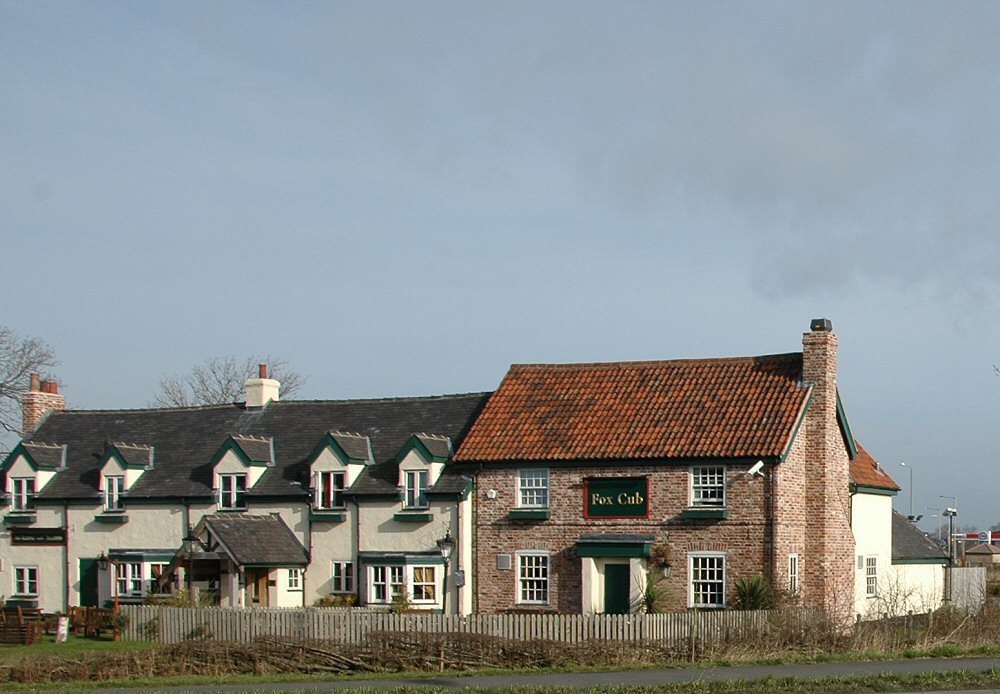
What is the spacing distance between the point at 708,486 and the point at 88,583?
20621 mm

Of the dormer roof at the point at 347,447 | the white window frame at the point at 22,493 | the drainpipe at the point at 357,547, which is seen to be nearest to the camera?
the drainpipe at the point at 357,547

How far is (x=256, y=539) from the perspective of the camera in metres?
43.5

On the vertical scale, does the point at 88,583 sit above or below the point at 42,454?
below

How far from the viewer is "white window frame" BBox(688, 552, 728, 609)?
39781mm

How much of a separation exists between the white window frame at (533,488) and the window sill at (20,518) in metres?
17.0

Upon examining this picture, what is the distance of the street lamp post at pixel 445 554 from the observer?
4231 centimetres

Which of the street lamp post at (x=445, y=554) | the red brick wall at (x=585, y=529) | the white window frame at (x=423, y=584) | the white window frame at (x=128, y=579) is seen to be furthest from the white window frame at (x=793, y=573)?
the white window frame at (x=128, y=579)

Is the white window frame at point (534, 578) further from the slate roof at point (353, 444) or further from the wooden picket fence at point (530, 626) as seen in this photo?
the wooden picket fence at point (530, 626)

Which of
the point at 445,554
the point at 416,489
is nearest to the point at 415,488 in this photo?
the point at 416,489

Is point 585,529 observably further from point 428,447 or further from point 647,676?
point 647,676

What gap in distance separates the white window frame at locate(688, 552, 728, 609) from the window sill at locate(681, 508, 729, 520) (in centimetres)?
99

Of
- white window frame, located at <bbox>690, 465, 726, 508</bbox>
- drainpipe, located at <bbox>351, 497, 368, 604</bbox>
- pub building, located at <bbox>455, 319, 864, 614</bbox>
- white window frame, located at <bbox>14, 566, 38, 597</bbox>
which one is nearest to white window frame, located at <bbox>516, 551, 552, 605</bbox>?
pub building, located at <bbox>455, 319, 864, 614</bbox>

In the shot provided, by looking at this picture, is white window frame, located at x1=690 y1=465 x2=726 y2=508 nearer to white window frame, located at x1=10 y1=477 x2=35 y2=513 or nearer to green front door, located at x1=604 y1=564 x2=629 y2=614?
green front door, located at x1=604 y1=564 x2=629 y2=614

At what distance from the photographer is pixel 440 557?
42750mm
